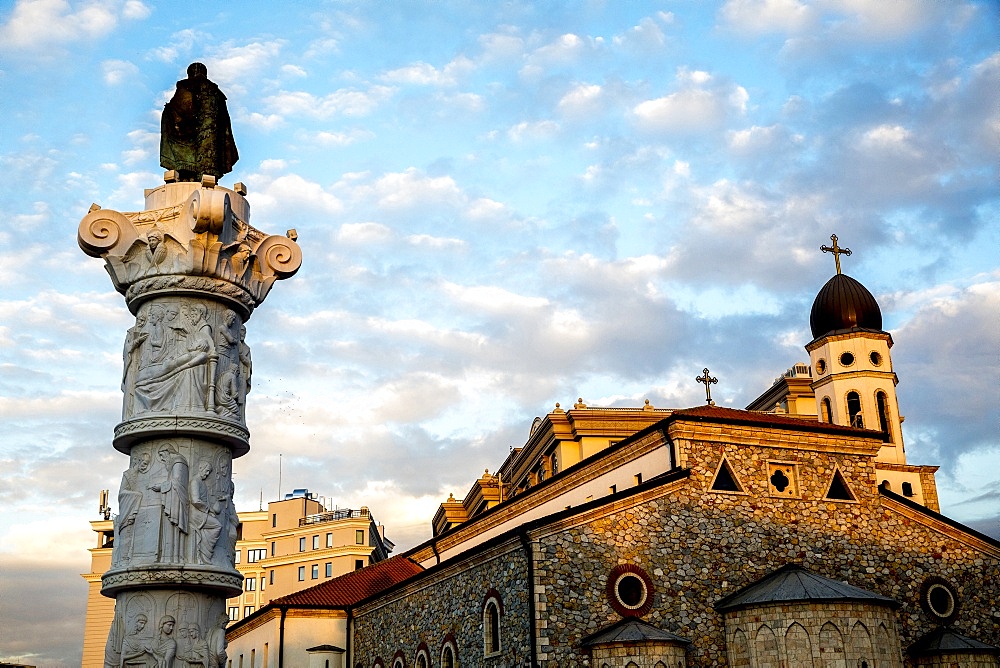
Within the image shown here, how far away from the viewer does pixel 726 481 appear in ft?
90.7

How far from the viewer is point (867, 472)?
96.1ft

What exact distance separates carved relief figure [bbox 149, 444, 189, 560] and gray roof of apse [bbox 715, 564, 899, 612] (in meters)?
14.5

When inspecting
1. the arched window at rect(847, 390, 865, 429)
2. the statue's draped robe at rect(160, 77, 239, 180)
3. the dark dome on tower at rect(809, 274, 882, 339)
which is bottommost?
the statue's draped robe at rect(160, 77, 239, 180)

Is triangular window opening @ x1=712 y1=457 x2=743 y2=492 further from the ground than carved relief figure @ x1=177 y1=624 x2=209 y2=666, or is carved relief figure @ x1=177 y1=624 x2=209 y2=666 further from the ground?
triangular window opening @ x1=712 y1=457 x2=743 y2=492

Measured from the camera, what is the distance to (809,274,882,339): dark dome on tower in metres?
47.1

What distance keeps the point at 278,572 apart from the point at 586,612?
6105cm

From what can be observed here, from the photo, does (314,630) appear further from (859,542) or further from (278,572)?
(278,572)

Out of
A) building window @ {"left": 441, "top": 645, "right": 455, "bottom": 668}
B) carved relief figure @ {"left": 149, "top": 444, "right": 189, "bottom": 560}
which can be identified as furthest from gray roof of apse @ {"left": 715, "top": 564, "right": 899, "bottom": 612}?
carved relief figure @ {"left": 149, "top": 444, "right": 189, "bottom": 560}

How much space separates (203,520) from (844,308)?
37.3 meters

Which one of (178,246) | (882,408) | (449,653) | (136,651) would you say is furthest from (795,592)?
(882,408)

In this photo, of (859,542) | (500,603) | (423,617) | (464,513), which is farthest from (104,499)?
(859,542)

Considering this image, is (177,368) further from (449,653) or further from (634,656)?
(449,653)

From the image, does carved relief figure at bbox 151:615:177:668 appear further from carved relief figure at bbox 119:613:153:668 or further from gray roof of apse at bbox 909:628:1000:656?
gray roof of apse at bbox 909:628:1000:656

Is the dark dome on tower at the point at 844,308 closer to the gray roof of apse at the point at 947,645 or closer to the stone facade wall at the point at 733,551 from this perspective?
the stone facade wall at the point at 733,551
